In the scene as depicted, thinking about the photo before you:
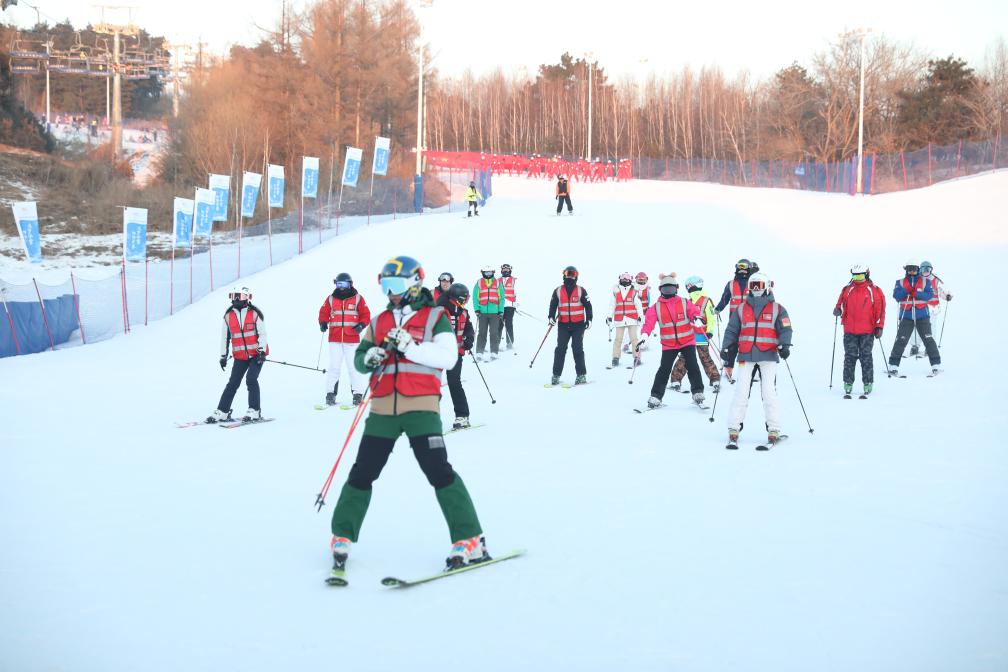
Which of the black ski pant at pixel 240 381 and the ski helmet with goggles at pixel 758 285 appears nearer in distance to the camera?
the ski helmet with goggles at pixel 758 285

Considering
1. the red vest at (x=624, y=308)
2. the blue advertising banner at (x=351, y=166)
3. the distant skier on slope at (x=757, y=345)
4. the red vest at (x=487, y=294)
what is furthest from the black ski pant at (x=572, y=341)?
the blue advertising banner at (x=351, y=166)

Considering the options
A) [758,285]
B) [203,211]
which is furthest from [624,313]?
[203,211]

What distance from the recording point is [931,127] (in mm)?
49062

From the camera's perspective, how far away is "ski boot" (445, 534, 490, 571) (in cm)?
527

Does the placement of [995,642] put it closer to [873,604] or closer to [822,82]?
[873,604]

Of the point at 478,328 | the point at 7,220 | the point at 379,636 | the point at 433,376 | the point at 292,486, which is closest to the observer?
the point at 379,636

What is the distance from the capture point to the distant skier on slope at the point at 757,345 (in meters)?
8.84

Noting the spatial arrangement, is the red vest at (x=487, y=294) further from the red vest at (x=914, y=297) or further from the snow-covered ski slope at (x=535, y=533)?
the red vest at (x=914, y=297)

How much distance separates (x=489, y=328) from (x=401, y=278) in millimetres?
11491

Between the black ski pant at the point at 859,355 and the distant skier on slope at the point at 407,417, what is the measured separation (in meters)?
8.27

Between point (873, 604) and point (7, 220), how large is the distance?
138 feet

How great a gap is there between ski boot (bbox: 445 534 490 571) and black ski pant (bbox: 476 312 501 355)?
11.0 m

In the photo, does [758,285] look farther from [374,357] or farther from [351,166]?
[351,166]

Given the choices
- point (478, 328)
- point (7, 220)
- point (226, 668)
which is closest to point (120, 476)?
point (226, 668)
